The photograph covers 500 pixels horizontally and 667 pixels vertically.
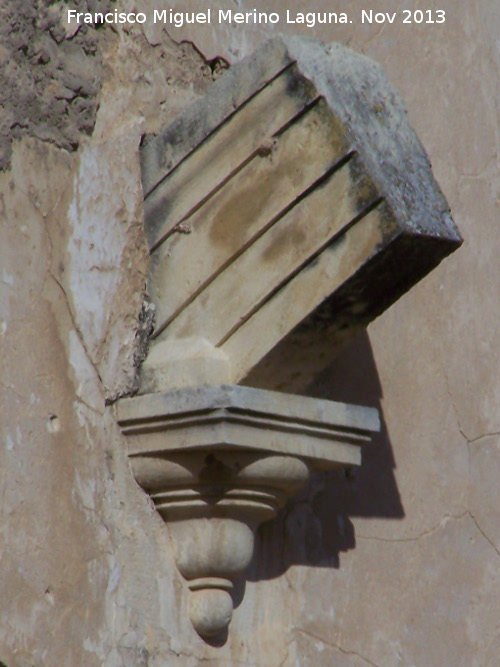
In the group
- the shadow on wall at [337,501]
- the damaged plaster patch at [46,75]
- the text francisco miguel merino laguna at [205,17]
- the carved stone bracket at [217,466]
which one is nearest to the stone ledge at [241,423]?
the carved stone bracket at [217,466]

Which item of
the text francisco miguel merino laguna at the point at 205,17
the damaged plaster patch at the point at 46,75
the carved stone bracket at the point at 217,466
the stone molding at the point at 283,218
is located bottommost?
the carved stone bracket at the point at 217,466

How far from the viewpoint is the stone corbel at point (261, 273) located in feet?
5.97

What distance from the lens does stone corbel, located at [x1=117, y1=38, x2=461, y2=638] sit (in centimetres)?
182

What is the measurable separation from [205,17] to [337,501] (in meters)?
0.82

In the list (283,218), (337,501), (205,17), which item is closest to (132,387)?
(283,218)

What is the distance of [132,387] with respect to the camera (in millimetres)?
1910

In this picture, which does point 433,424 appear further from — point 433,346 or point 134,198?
point 134,198

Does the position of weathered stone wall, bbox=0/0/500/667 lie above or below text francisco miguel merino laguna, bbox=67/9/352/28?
below

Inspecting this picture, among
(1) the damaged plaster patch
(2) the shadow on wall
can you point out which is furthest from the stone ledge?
(1) the damaged plaster patch

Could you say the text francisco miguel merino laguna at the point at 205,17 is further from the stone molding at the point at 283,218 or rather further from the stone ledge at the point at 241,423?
the stone ledge at the point at 241,423

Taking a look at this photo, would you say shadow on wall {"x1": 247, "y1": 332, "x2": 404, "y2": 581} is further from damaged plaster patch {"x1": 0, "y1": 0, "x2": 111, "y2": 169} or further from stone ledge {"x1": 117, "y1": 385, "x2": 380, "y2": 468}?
damaged plaster patch {"x1": 0, "y1": 0, "x2": 111, "y2": 169}

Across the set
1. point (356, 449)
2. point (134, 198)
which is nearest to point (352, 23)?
point (134, 198)

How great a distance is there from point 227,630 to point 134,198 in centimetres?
65

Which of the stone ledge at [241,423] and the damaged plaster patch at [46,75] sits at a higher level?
the damaged plaster patch at [46,75]
